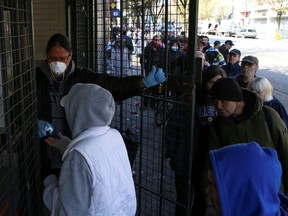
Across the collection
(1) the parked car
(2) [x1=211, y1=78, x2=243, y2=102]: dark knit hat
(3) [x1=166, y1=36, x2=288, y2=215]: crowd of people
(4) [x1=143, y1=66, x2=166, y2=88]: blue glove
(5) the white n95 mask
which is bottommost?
(3) [x1=166, y1=36, x2=288, y2=215]: crowd of people

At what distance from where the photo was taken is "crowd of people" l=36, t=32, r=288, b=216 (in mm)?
1324

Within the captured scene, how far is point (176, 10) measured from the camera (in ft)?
9.39

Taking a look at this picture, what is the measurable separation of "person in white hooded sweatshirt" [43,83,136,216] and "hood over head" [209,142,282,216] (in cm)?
61

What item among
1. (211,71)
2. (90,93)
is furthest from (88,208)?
(211,71)

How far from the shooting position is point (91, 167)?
168cm

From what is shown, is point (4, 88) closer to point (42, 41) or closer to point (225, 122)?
point (225, 122)

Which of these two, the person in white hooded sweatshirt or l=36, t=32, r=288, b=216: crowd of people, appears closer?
l=36, t=32, r=288, b=216: crowd of people

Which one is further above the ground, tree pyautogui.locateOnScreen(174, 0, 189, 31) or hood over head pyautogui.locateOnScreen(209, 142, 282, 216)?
tree pyautogui.locateOnScreen(174, 0, 189, 31)

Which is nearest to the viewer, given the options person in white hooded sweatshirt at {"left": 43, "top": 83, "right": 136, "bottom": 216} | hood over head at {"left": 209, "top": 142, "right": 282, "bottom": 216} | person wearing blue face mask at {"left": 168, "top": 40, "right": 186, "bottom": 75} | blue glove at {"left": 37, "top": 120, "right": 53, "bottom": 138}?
hood over head at {"left": 209, "top": 142, "right": 282, "bottom": 216}

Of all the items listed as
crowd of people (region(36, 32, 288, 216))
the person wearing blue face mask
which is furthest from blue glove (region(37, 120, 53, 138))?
the person wearing blue face mask

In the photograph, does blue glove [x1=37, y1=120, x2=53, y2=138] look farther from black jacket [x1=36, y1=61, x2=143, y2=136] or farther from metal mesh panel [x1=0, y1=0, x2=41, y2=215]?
black jacket [x1=36, y1=61, x2=143, y2=136]

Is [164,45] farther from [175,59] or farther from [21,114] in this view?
[21,114]

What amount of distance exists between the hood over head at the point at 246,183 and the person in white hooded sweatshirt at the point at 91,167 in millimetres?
606

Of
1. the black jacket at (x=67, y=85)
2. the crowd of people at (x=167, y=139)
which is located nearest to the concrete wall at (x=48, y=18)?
the crowd of people at (x=167, y=139)
